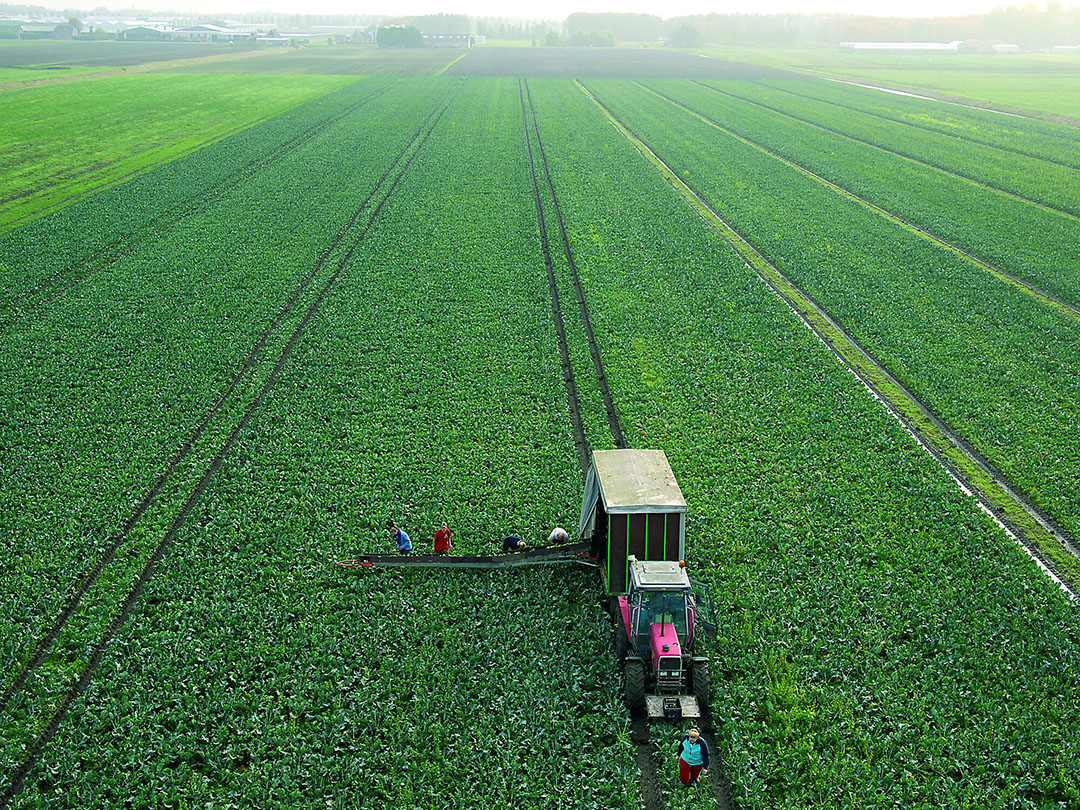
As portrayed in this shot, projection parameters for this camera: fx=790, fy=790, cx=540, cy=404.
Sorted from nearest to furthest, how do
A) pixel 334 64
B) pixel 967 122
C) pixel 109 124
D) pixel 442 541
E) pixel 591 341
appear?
pixel 442 541 → pixel 591 341 → pixel 109 124 → pixel 967 122 → pixel 334 64

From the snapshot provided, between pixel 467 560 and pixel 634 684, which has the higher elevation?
pixel 467 560

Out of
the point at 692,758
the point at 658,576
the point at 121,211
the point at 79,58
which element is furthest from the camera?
the point at 79,58

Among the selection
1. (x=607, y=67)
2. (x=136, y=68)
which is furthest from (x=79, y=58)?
(x=607, y=67)

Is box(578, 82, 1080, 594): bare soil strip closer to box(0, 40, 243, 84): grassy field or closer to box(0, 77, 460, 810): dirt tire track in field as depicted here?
box(0, 77, 460, 810): dirt tire track in field

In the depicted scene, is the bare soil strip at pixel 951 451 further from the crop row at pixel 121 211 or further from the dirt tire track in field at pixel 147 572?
the crop row at pixel 121 211

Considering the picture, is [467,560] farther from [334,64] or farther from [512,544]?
[334,64]

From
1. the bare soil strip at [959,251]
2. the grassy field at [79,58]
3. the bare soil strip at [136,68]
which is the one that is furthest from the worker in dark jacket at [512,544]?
the grassy field at [79,58]

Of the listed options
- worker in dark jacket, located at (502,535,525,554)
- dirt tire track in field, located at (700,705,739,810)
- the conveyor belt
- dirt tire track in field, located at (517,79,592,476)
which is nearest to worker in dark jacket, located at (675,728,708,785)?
dirt tire track in field, located at (700,705,739,810)
